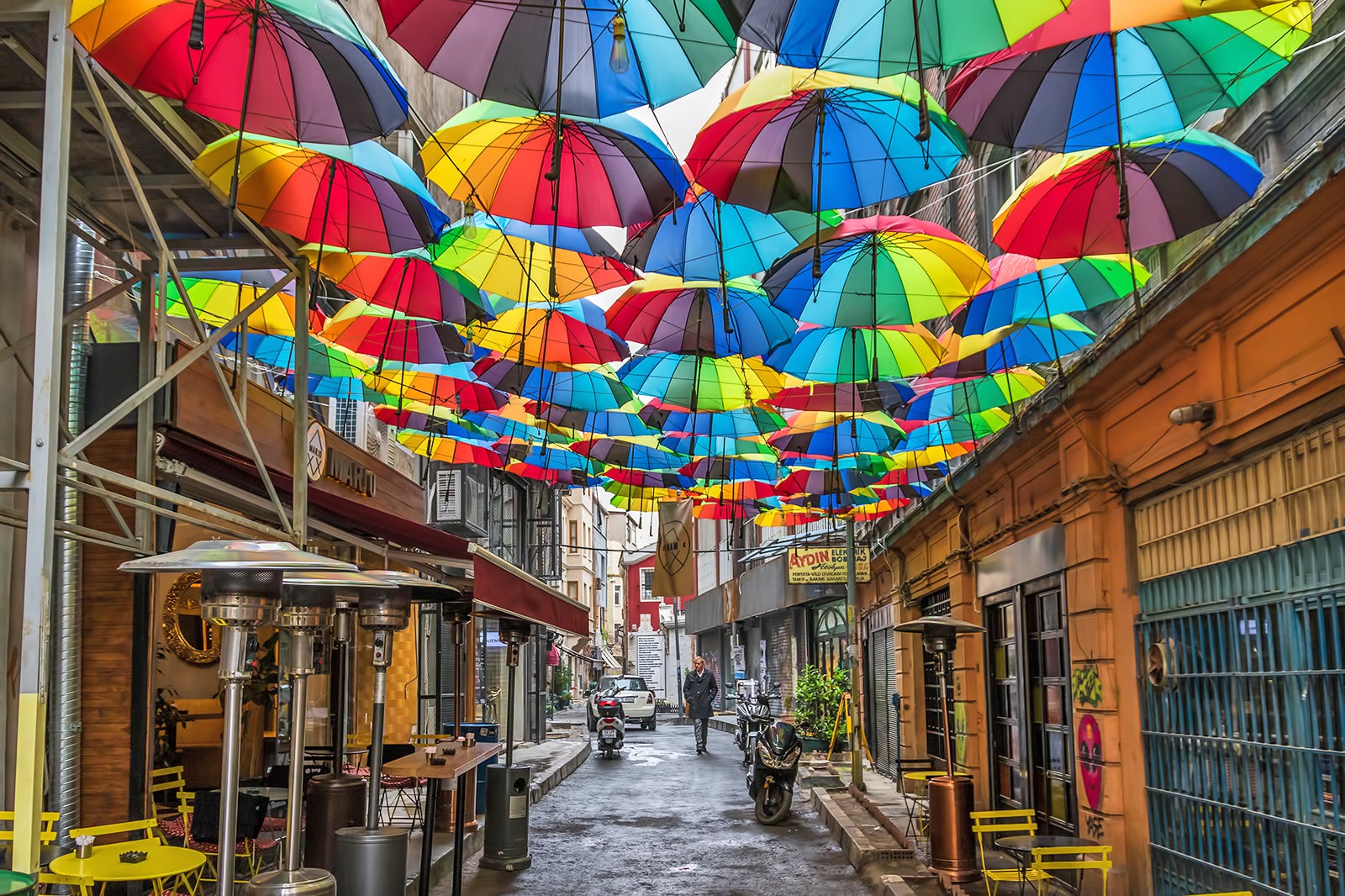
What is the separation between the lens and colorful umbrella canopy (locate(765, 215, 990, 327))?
30.0ft

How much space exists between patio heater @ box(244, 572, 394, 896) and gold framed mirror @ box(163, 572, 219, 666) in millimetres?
7953

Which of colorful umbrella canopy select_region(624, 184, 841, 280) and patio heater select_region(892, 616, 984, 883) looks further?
patio heater select_region(892, 616, 984, 883)

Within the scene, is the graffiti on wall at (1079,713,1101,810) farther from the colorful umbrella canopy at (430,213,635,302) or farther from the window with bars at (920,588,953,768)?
the window with bars at (920,588,953,768)

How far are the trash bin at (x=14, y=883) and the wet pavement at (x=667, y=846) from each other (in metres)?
7.01

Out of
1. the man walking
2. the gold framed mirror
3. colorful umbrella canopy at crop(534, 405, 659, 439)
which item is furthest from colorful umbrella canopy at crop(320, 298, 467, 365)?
the man walking

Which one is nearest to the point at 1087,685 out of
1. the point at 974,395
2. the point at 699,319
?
the point at 974,395

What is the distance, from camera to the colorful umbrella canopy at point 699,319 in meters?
10.9

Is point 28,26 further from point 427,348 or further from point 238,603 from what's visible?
point 427,348

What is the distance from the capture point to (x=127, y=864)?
19.9 feet

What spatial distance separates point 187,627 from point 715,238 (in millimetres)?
8190

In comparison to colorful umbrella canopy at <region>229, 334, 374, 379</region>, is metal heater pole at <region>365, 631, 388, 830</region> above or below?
below

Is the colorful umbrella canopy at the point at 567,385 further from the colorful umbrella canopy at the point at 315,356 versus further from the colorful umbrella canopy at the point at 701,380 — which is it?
the colorful umbrella canopy at the point at 315,356

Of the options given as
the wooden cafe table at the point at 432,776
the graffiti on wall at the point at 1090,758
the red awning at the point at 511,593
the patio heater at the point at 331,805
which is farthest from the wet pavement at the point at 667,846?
the red awning at the point at 511,593

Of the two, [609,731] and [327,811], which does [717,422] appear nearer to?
[327,811]
